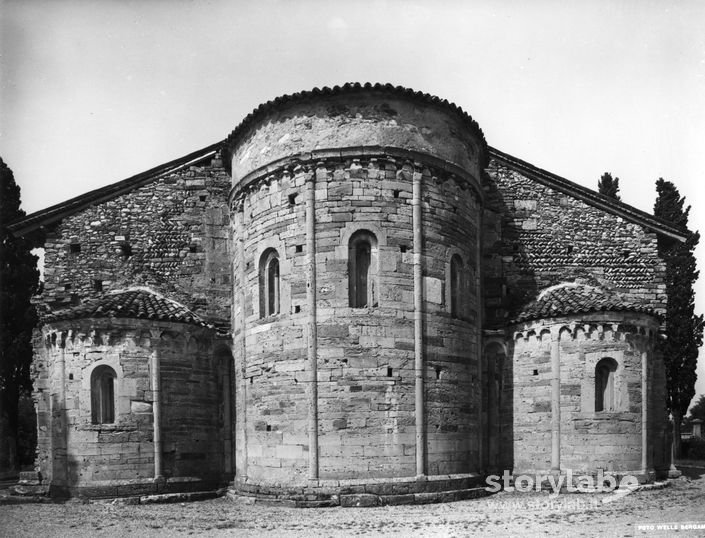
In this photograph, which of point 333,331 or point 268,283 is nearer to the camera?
point 333,331

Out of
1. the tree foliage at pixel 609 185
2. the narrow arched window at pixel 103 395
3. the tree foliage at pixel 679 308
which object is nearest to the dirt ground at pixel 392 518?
the narrow arched window at pixel 103 395

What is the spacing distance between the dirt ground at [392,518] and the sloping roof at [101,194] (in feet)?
21.7

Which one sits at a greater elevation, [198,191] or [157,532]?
[198,191]

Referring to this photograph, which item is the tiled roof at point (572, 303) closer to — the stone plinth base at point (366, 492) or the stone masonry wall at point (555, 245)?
the stone masonry wall at point (555, 245)

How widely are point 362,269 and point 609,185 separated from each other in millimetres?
17446

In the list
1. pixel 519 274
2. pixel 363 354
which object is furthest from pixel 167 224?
pixel 519 274

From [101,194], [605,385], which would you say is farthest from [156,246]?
[605,385]

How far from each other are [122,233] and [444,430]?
9.24m

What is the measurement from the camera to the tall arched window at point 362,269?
40.9 feet

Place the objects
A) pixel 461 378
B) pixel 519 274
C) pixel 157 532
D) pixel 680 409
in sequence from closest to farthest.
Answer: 1. pixel 157 532
2. pixel 461 378
3. pixel 519 274
4. pixel 680 409

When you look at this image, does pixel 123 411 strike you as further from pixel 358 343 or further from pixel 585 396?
pixel 585 396

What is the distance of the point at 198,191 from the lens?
16.2 metres

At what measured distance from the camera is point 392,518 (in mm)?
10484

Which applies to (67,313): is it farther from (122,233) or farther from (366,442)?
(366,442)
